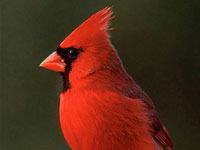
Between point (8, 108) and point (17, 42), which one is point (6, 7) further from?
point (8, 108)

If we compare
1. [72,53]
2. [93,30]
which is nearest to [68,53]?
[72,53]

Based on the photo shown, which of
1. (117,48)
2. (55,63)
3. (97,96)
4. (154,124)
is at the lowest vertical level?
(154,124)

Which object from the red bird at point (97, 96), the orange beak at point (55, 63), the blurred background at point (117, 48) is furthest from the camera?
the blurred background at point (117, 48)

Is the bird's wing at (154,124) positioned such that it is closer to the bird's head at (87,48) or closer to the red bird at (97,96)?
the red bird at (97,96)

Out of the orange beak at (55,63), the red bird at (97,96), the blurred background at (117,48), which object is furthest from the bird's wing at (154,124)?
the blurred background at (117,48)

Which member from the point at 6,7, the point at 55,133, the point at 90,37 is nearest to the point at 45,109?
the point at 55,133

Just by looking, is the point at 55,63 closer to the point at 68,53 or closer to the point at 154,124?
the point at 68,53
